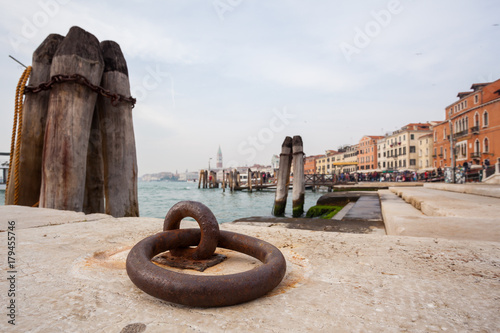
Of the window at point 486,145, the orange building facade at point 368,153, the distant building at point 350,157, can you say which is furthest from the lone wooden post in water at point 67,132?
the distant building at point 350,157

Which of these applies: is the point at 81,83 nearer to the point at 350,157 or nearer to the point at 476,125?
the point at 476,125

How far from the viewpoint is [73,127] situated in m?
3.74

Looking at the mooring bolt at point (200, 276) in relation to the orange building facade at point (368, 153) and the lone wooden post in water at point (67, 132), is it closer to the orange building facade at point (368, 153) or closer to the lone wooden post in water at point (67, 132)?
the lone wooden post in water at point (67, 132)

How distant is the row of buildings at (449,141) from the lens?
101 ft

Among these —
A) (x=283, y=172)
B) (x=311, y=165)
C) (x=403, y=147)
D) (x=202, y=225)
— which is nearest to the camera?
(x=202, y=225)

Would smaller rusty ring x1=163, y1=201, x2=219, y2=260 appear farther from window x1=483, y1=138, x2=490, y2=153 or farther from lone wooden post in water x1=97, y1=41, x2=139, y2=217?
window x1=483, y1=138, x2=490, y2=153

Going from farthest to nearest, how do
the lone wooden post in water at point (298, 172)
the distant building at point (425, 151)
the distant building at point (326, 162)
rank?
the distant building at point (326, 162), the distant building at point (425, 151), the lone wooden post in water at point (298, 172)

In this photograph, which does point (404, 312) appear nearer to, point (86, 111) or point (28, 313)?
point (28, 313)

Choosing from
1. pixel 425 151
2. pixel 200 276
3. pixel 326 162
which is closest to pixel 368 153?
pixel 425 151

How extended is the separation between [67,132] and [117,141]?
0.73 m

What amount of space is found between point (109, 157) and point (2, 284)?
319 centimetres

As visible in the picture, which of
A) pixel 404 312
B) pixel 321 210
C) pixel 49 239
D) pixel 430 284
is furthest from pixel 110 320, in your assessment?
pixel 321 210

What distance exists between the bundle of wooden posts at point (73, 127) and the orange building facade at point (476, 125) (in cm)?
3165

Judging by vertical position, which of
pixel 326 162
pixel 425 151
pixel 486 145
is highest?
pixel 425 151
